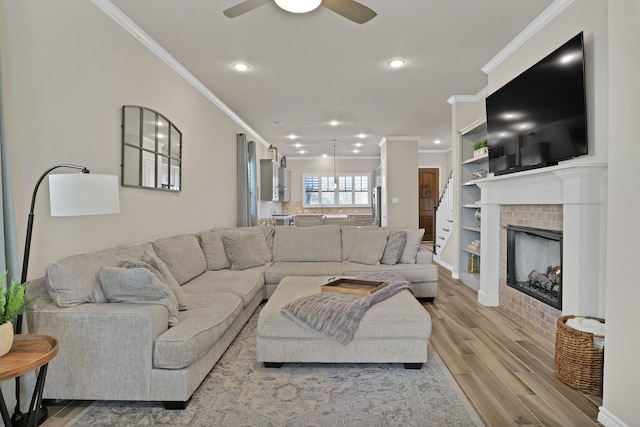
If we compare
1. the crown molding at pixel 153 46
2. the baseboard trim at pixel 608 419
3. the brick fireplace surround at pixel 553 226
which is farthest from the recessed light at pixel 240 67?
the baseboard trim at pixel 608 419

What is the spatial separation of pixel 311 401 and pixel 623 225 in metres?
1.94

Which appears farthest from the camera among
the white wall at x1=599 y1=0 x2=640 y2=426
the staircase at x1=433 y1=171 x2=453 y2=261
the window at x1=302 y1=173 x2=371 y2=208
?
the window at x1=302 y1=173 x2=371 y2=208

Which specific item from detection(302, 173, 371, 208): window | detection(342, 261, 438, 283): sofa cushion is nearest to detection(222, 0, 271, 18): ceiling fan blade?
detection(342, 261, 438, 283): sofa cushion

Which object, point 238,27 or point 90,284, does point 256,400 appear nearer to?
point 90,284

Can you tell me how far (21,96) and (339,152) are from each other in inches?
334

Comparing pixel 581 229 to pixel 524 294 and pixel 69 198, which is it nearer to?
pixel 524 294

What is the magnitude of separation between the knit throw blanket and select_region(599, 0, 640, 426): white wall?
Result: 1398 mm

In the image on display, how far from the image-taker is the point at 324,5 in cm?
225

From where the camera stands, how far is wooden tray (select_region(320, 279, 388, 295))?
284cm

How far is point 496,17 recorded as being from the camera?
A: 2990mm

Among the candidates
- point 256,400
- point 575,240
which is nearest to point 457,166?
point 575,240

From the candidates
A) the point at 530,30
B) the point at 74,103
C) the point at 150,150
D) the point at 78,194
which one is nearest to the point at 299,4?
the point at 74,103

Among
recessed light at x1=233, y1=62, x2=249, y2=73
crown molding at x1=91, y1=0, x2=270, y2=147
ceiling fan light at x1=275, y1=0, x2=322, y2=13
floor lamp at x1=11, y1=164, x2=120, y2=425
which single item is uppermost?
recessed light at x1=233, y1=62, x2=249, y2=73

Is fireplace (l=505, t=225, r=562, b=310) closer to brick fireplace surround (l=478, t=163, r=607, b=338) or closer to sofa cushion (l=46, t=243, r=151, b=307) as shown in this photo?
brick fireplace surround (l=478, t=163, r=607, b=338)
